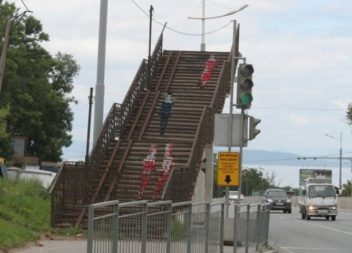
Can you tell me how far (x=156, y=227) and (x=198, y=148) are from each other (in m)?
15.1

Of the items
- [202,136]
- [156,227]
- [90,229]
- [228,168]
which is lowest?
[156,227]

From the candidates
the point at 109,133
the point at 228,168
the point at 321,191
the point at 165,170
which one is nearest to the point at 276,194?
the point at 321,191

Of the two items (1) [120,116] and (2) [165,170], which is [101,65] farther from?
(2) [165,170]

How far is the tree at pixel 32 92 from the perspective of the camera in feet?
172

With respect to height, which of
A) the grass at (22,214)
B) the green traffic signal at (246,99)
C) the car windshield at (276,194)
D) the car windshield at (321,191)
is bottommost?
the grass at (22,214)

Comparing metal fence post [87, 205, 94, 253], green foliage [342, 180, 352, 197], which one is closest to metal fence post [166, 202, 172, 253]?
metal fence post [87, 205, 94, 253]

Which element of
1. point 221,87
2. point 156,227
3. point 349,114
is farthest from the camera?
point 349,114

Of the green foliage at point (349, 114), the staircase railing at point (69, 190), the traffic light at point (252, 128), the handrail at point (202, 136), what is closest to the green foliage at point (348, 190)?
the green foliage at point (349, 114)

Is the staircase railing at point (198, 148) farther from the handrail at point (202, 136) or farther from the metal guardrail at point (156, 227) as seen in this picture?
the metal guardrail at point (156, 227)

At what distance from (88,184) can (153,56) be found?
402 inches

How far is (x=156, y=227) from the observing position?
9.11 meters

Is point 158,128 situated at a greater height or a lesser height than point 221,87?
lesser

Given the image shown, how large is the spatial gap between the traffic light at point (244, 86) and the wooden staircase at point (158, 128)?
5245 millimetres

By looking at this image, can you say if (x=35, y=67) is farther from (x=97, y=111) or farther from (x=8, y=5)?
(x=97, y=111)
